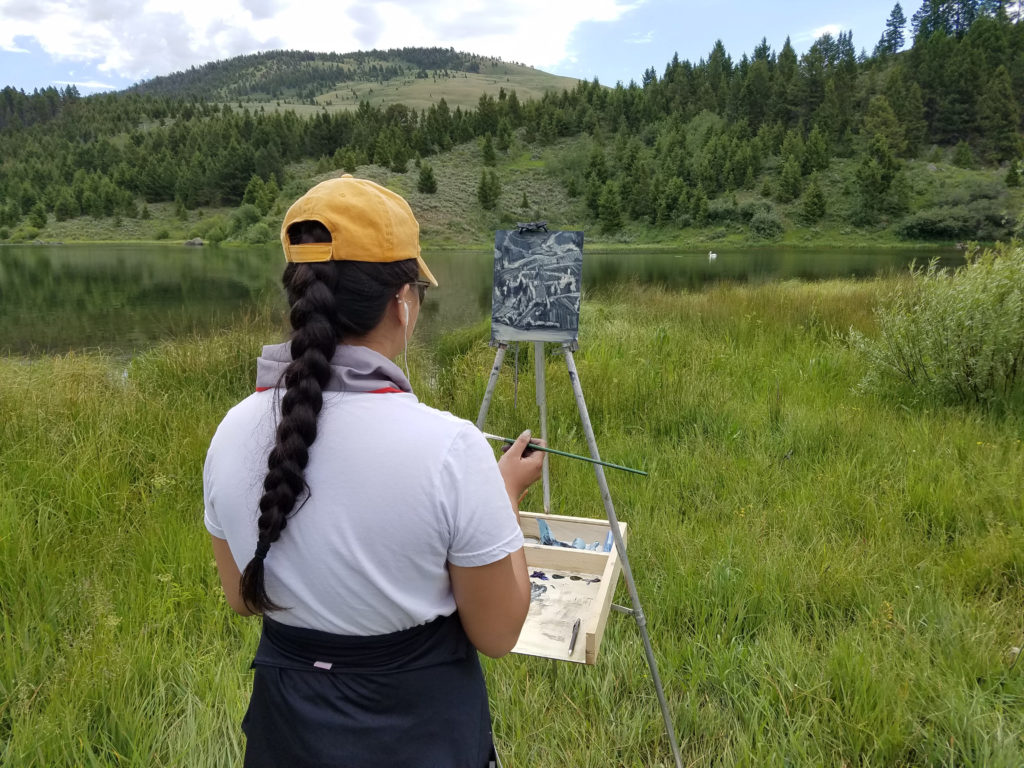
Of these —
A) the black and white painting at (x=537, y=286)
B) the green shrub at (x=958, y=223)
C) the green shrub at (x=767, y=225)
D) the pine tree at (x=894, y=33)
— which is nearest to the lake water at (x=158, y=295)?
the black and white painting at (x=537, y=286)

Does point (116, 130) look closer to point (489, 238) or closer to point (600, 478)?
point (489, 238)

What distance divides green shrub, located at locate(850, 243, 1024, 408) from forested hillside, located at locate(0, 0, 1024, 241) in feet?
174

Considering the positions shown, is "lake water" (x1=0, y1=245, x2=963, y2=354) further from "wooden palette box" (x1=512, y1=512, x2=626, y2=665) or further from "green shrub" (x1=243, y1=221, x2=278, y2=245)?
"green shrub" (x1=243, y1=221, x2=278, y2=245)

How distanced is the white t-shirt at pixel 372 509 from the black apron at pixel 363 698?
46 mm

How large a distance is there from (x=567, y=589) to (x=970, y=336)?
4.53 metres

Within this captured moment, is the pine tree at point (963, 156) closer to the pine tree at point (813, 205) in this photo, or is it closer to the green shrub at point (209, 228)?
the pine tree at point (813, 205)

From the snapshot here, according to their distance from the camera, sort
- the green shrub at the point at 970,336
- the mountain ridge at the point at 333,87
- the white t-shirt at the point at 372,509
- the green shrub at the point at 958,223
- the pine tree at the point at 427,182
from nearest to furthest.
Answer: the white t-shirt at the point at 372,509 → the green shrub at the point at 970,336 → the green shrub at the point at 958,223 → the pine tree at the point at 427,182 → the mountain ridge at the point at 333,87

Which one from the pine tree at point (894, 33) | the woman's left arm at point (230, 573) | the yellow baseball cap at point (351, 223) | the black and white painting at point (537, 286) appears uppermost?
the pine tree at point (894, 33)

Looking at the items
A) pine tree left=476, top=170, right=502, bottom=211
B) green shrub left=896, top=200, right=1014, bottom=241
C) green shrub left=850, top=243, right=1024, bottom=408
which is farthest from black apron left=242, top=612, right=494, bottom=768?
pine tree left=476, top=170, right=502, bottom=211

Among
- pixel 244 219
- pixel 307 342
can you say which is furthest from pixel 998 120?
pixel 307 342

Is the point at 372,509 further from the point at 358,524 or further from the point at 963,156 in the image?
the point at 963,156

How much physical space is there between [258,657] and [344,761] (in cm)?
23

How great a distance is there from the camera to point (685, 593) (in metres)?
2.78

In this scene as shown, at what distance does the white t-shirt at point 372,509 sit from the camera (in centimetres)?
92
